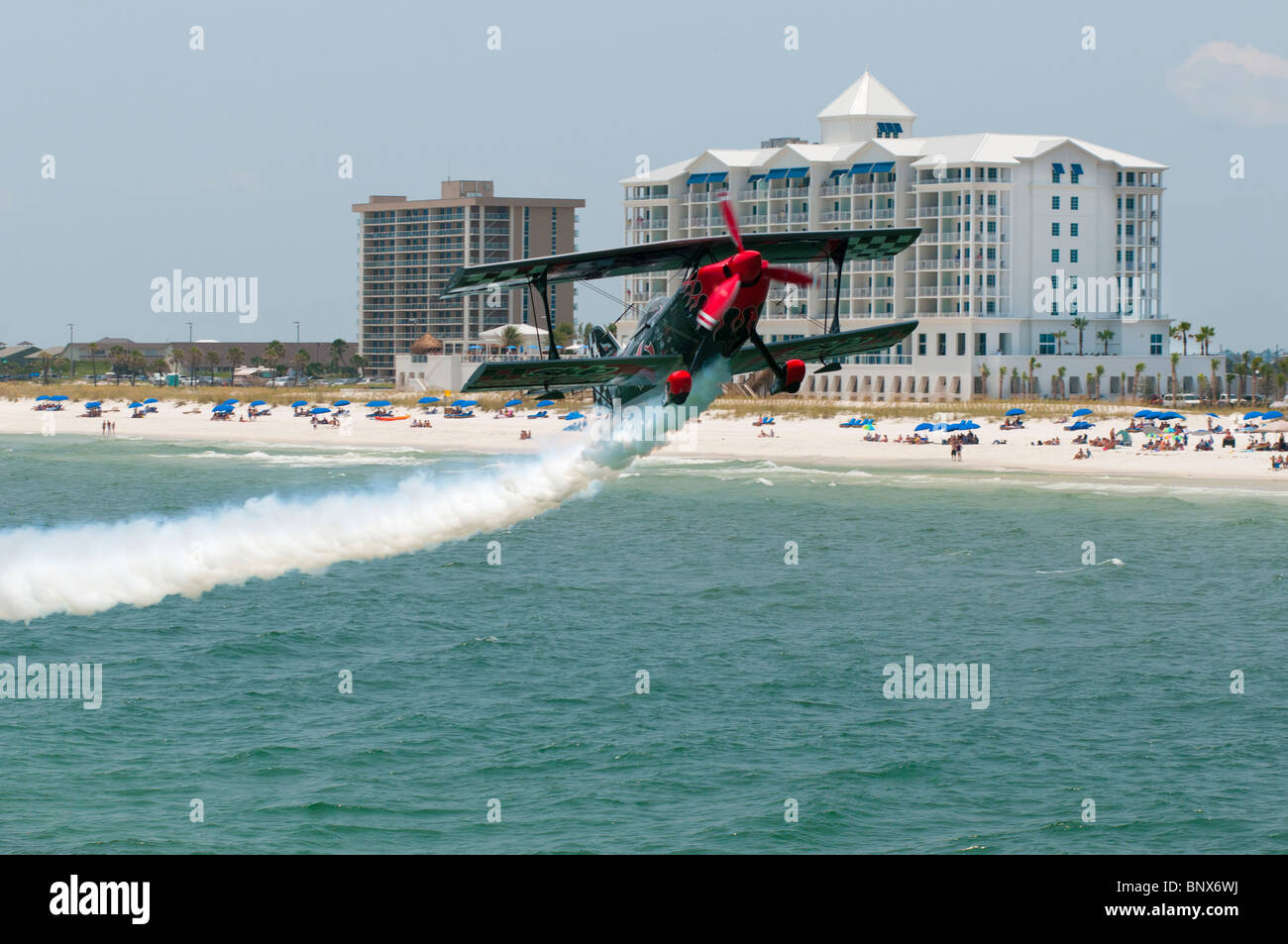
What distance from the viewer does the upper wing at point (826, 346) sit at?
38.8 m

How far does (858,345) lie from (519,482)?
1061 centimetres

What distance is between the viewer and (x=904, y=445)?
13262 centimetres

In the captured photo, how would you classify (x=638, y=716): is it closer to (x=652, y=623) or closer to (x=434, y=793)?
(x=434, y=793)

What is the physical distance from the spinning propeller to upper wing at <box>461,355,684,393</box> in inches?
69.5

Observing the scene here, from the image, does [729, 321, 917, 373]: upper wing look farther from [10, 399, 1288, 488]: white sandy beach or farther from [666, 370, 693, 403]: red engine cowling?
[10, 399, 1288, 488]: white sandy beach

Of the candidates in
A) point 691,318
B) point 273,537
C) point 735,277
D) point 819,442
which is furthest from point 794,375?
point 819,442

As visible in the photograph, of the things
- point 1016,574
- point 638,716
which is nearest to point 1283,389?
point 1016,574

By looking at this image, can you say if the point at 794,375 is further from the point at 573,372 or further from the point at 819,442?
the point at 819,442

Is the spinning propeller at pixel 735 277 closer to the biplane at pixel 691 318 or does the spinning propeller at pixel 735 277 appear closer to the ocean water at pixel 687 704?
the biplane at pixel 691 318

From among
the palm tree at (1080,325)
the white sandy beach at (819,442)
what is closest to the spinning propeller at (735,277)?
the white sandy beach at (819,442)

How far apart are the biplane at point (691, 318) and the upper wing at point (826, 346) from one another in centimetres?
4

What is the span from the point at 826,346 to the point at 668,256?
4932mm

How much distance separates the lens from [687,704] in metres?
51.4
